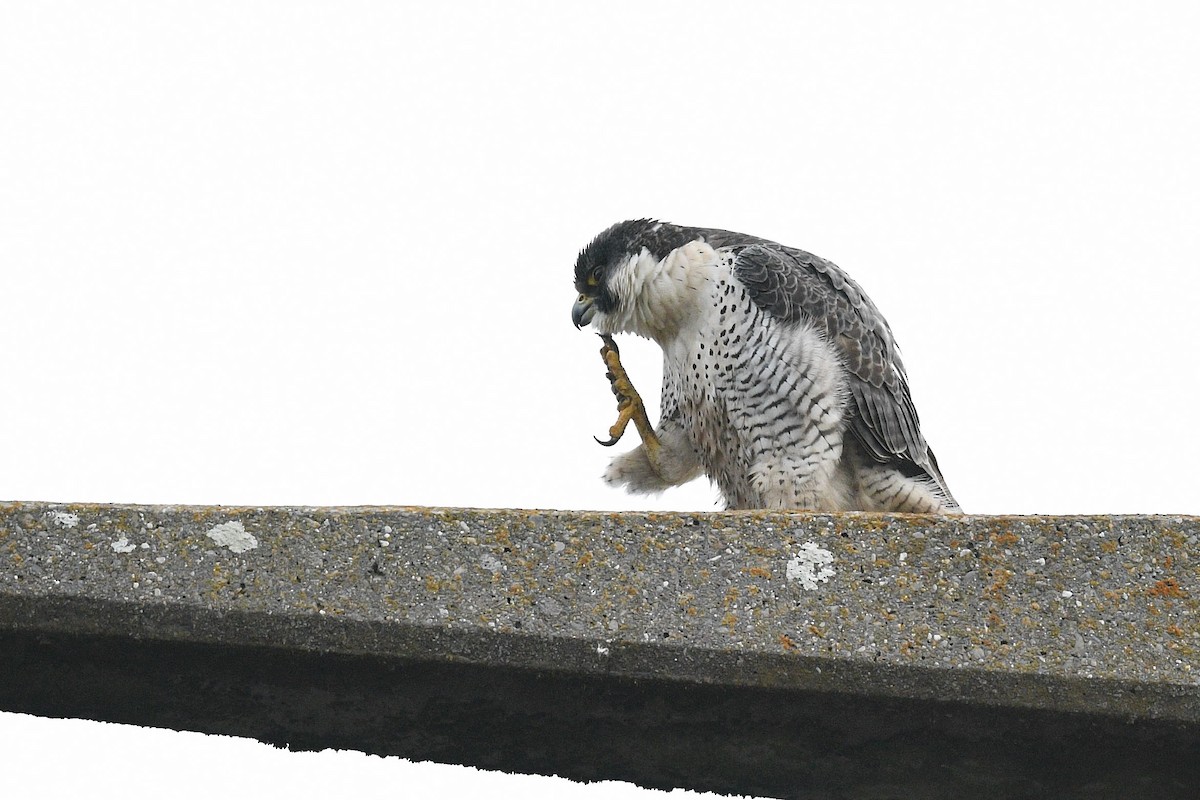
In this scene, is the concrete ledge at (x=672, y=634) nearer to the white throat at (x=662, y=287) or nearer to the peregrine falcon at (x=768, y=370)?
the peregrine falcon at (x=768, y=370)

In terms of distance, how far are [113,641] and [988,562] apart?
160 centimetres

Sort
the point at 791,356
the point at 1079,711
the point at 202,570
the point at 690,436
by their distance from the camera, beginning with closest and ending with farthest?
the point at 1079,711, the point at 202,570, the point at 791,356, the point at 690,436

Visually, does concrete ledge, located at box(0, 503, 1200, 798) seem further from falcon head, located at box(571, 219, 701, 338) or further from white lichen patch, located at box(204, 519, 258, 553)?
falcon head, located at box(571, 219, 701, 338)

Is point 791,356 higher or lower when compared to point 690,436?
higher

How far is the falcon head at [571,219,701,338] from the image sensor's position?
3.74 meters

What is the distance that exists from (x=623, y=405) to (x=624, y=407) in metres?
0.01

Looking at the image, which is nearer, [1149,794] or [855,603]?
[855,603]

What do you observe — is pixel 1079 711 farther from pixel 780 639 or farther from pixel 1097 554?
pixel 780 639

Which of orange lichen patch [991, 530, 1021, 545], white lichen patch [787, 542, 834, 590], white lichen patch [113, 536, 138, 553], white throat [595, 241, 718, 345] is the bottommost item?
white lichen patch [113, 536, 138, 553]

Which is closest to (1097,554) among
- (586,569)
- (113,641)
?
(586,569)

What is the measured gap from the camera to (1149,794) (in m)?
2.12

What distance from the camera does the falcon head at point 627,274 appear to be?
12.3 feet

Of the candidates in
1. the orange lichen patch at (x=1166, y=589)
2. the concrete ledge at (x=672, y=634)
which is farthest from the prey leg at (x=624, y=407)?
the orange lichen patch at (x=1166, y=589)

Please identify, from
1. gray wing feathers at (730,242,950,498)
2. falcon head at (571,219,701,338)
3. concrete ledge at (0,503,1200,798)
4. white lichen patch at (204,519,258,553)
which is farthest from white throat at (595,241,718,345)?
white lichen patch at (204,519,258,553)
